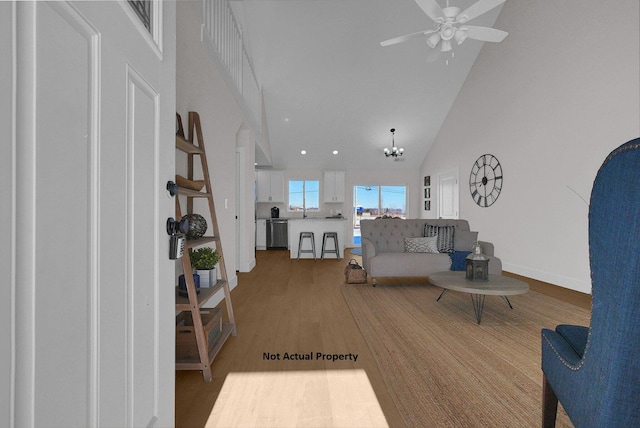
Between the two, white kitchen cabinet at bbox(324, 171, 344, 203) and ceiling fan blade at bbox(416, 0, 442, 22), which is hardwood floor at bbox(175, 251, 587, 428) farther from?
white kitchen cabinet at bbox(324, 171, 344, 203)

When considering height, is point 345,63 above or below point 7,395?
above

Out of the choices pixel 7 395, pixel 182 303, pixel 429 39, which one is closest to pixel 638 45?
pixel 429 39

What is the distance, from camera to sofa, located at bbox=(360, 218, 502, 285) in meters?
4.39

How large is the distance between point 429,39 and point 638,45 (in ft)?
6.98

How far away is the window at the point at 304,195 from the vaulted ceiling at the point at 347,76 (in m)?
0.69

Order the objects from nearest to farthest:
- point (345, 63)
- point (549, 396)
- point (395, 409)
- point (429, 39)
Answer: point (549, 396) → point (395, 409) → point (429, 39) → point (345, 63)

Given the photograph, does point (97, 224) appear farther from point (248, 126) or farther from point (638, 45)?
point (638, 45)

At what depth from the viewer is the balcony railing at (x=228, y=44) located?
3320mm

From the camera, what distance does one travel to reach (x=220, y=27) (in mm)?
3816

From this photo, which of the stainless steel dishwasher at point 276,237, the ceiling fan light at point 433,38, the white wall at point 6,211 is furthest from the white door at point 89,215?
the stainless steel dishwasher at point 276,237

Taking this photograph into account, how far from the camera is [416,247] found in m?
4.62

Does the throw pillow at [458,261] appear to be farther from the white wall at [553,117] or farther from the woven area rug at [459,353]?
the white wall at [553,117]

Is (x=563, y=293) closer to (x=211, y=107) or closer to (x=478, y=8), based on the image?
(x=478, y=8)

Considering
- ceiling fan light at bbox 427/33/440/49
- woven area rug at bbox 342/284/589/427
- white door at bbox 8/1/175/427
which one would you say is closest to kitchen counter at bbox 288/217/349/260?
woven area rug at bbox 342/284/589/427
